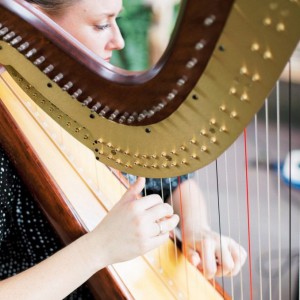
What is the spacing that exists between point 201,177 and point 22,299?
162 cm

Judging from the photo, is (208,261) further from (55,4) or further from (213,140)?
(55,4)

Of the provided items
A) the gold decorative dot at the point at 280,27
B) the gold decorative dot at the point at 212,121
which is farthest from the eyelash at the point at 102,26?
the gold decorative dot at the point at 280,27

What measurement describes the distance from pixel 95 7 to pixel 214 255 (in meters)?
0.54

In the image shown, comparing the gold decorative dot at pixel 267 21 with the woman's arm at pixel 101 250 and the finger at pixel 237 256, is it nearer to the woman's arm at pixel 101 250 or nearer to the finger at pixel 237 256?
the woman's arm at pixel 101 250

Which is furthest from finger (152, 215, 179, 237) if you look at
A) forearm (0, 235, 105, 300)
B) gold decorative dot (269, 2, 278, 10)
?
gold decorative dot (269, 2, 278, 10)

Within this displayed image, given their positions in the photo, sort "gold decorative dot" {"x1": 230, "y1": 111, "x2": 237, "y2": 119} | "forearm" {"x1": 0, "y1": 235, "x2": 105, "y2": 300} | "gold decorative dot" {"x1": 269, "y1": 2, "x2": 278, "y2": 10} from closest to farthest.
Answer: "gold decorative dot" {"x1": 269, "y1": 2, "x2": 278, "y2": 10}
"gold decorative dot" {"x1": 230, "y1": 111, "x2": 237, "y2": 119}
"forearm" {"x1": 0, "y1": 235, "x2": 105, "y2": 300}

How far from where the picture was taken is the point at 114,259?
0.81 metres

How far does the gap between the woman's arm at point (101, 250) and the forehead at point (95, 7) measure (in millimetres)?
402

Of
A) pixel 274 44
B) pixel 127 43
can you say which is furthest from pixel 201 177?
pixel 274 44

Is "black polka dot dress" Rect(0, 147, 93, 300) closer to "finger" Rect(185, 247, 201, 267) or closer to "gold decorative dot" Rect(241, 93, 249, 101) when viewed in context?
"finger" Rect(185, 247, 201, 267)

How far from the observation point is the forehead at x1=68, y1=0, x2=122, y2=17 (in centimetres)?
103

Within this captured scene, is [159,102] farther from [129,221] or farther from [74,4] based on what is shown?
[74,4]

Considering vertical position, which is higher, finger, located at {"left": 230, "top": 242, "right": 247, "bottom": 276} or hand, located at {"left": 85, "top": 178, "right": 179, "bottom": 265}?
hand, located at {"left": 85, "top": 178, "right": 179, "bottom": 265}

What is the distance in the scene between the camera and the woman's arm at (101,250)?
78 centimetres
